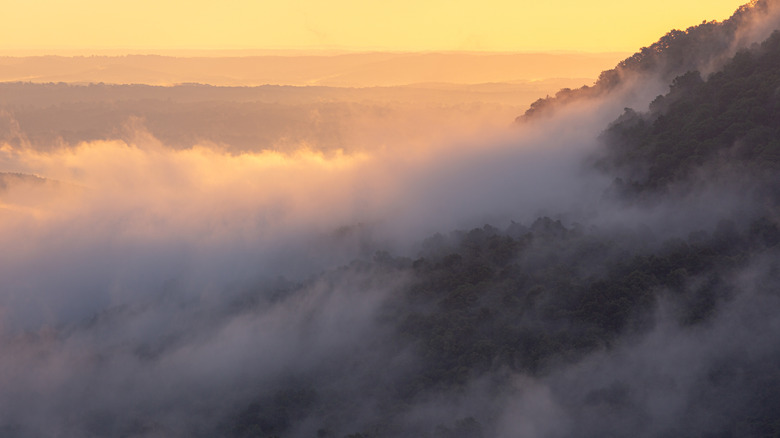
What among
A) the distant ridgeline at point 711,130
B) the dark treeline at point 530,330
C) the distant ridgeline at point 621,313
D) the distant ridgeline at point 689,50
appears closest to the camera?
the distant ridgeline at point 621,313

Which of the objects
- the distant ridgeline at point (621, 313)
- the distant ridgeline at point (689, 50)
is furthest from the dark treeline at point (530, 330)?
the distant ridgeline at point (689, 50)

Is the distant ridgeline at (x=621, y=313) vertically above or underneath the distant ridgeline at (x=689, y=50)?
underneath

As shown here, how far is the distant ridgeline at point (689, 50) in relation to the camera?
5425cm

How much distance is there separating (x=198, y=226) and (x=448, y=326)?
45836 millimetres

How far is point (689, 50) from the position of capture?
57312 millimetres

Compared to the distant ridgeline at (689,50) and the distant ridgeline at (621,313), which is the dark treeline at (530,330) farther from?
the distant ridgeline at (689,50)

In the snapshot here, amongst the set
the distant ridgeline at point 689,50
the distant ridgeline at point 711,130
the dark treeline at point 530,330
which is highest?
the distant ridgeline at point 689,50

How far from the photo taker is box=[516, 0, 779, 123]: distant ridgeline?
2136 inches

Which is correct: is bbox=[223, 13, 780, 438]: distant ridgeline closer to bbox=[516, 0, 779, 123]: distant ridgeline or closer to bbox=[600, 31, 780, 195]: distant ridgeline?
bbox=[600, 31, 780, 195]: distant ridgeline

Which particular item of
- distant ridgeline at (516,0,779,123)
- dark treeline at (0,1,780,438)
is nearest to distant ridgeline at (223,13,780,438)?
dark treeline at (0,1,780,438)

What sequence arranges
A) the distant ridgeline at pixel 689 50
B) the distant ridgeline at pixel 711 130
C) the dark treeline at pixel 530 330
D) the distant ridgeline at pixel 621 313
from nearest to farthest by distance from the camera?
the distant ridgeline at pixel 621 313 → the dark treeline at pixel 530 330 → the distant ridgeline at pixel 711 130 → the distant ridgeline at pixel 689 50

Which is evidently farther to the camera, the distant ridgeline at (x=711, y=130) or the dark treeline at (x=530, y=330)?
the distant ridgeline at (x=711, y=130)

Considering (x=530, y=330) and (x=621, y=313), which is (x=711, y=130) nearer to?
(x=621, y=313)

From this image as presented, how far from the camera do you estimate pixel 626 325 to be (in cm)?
3494
